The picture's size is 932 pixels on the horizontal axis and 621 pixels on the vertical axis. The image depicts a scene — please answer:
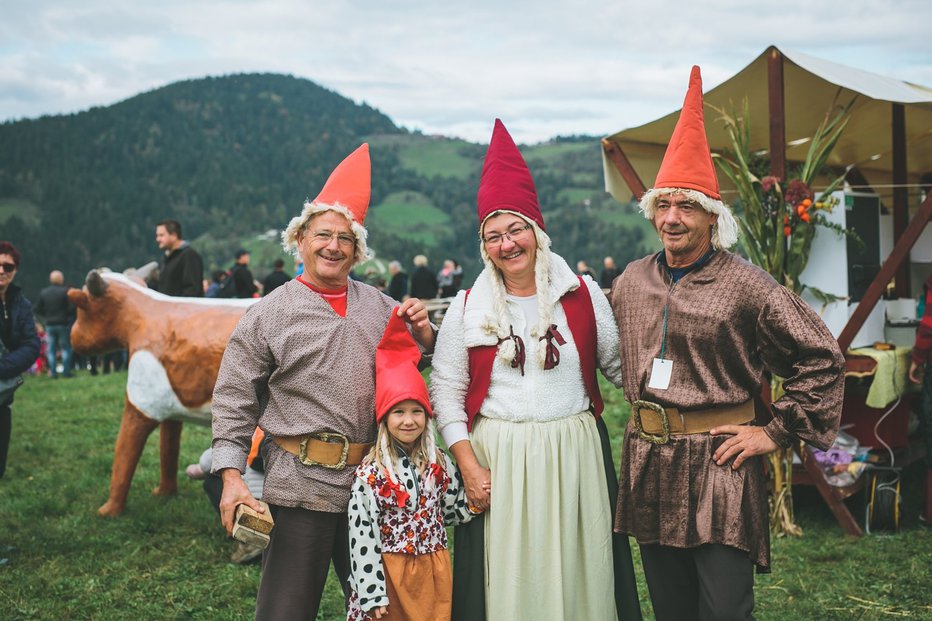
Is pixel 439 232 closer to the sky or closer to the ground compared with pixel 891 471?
closer to the sky

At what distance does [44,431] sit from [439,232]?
57628 mm

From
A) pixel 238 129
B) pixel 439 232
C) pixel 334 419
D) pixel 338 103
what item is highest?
pixel 338 103

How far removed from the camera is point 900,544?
4.72 metres

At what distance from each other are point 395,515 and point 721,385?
43.1 inches

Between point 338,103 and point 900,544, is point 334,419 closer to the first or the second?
point 900,544

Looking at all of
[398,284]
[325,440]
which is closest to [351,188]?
[325,440]

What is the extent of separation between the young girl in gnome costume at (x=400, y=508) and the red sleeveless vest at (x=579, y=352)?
0.58 feet

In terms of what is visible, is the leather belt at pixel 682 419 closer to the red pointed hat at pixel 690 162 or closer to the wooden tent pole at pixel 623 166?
the red pointed hat at pixel 690 162

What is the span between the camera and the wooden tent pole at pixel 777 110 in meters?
4.81

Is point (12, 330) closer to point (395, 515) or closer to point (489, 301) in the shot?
point (395, 515)

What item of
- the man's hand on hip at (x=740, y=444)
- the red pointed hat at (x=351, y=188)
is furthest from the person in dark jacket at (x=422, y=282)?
the man's hand on hip at (x=740, y=444)

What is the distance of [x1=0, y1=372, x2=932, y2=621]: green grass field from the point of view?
403 centimetres

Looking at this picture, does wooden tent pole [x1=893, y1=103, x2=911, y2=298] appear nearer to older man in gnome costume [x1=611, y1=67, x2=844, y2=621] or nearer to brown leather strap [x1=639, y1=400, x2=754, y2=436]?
older man in gnome costume [x1=611, y1=67, x2=844, y2=621]

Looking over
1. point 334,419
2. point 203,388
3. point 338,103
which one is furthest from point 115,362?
point 338,103
